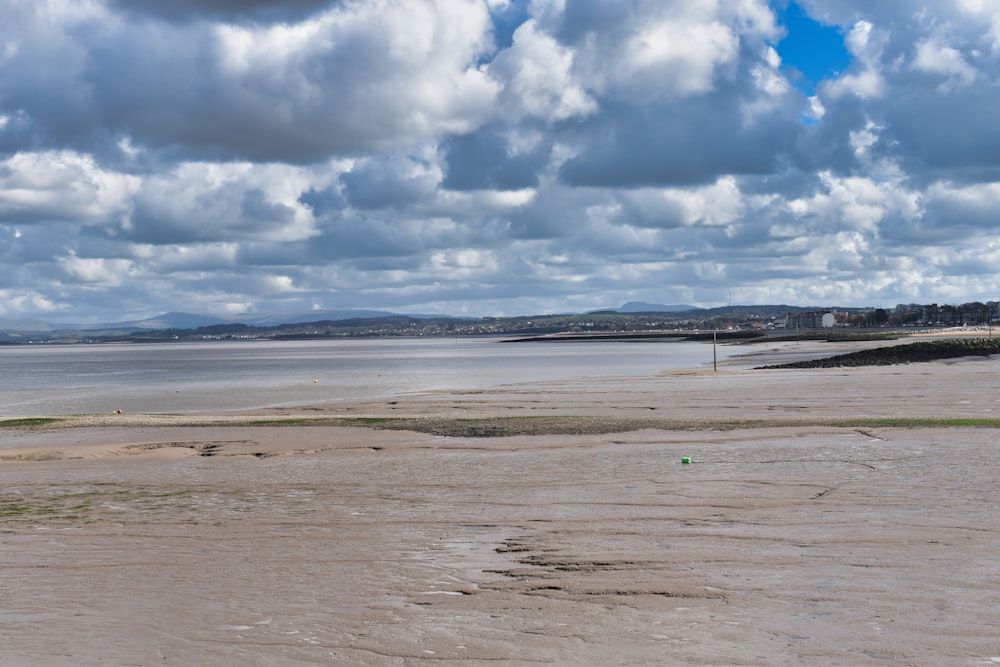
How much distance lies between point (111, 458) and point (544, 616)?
61.9ft

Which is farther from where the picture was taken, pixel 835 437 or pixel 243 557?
pixel 835 437

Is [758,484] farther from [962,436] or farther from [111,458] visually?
[111,458]

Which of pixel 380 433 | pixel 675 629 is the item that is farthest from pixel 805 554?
pixel 380 433

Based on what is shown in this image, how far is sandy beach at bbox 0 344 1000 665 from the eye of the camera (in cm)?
849

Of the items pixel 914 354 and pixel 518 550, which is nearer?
pixel 518 550

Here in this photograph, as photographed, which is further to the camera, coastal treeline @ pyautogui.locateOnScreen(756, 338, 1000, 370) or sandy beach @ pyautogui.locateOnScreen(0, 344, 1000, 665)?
coastal treeline @ pyautogui.locateOnScreen(756, 338, 1000, 370)

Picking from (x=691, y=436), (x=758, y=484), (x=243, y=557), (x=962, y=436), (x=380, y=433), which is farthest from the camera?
(x=380, y=433)

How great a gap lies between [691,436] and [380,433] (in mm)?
9222

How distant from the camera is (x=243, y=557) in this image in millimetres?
12266

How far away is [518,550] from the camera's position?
12.1 metres

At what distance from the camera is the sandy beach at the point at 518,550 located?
849cm

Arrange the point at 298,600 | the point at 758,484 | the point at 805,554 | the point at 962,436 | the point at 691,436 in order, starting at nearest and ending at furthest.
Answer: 1. the point at 298,600
2. the point at 805,554
3. the point at 758,484
4. the point at 962,436
5. the point at 691,436

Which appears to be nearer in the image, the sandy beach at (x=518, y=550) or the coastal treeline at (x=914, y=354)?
the sandy beach at (x=518, y=550)

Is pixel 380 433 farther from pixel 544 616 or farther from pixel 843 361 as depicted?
pixel 843 361
